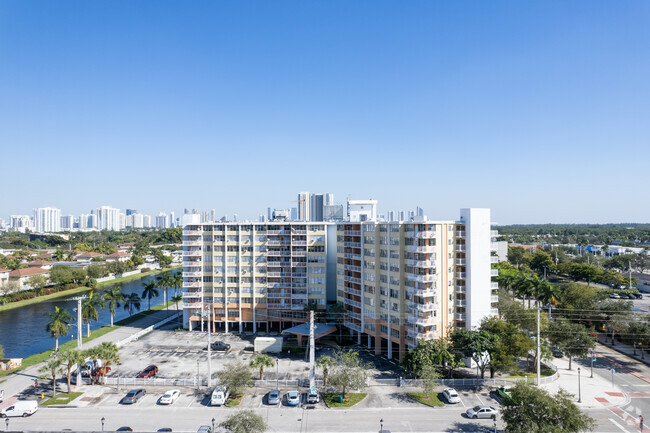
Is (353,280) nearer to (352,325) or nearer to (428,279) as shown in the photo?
(352,325)

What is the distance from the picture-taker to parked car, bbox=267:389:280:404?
45144 mm

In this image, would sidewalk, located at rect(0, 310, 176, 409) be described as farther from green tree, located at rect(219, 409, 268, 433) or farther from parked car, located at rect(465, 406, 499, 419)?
parked car, located at rect(465, 406, 499, 419)

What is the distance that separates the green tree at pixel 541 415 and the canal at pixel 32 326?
7434 cm

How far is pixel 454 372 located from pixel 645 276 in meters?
122

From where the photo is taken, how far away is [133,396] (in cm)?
4597

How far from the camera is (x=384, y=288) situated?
61.8m

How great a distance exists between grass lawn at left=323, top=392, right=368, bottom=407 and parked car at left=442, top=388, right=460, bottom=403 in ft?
31.7

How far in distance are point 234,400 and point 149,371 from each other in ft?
50.8

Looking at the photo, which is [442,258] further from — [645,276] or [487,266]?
[645,276]

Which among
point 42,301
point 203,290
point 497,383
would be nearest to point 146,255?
point 42,301

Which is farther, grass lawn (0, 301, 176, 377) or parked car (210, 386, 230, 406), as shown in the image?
grass lawn (0, 301, 176, 377)

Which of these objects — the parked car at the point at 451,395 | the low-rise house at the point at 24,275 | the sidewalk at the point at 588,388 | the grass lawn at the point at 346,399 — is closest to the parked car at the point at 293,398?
the grass lawn at the point at 346,399

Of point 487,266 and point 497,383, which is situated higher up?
point 487,266

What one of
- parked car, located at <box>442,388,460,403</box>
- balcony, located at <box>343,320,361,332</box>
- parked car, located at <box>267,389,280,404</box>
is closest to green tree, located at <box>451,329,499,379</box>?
parked car, located at <box>442,388,460,403</box>
